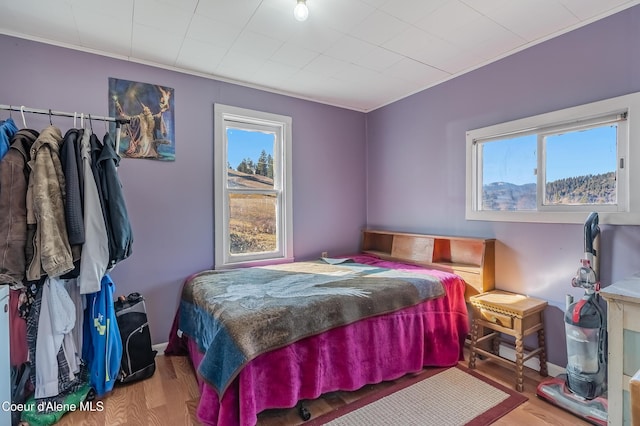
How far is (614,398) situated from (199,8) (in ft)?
9.62

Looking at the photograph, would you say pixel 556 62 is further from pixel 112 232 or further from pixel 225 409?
pixel 112 232

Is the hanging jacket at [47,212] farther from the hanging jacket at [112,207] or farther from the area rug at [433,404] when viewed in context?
the area rug at [433,404]

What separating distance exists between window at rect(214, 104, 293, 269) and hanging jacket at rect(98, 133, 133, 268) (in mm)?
914

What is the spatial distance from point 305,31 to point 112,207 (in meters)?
1.73

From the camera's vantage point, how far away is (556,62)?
2.17 meters

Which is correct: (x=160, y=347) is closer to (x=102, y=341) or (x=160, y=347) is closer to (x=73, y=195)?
(x=102, y=341)

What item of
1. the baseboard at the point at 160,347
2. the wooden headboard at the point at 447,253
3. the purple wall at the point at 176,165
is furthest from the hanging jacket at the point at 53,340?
the wooden headboard at the point at 447,253

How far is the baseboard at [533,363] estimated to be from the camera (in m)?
2.16

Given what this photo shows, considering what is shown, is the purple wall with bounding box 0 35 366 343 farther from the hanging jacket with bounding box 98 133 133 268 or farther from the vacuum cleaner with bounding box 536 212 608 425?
the vacuum cleaner with bounding box 536 212 608 425

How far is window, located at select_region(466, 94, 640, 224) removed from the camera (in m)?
1.92

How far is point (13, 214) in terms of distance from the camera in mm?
1672

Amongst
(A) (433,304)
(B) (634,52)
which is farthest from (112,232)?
(B) (634,52)

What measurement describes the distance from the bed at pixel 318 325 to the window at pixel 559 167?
46 cm

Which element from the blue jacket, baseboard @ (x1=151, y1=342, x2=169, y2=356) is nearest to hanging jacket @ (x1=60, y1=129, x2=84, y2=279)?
the blue jacket
